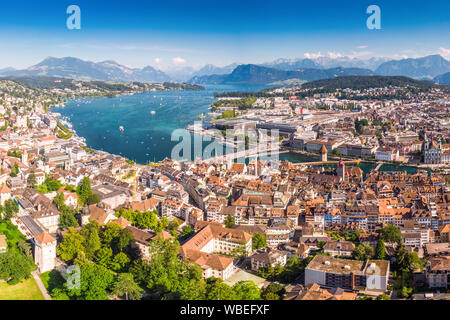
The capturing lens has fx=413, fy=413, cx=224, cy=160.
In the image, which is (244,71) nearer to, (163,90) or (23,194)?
(163,90)

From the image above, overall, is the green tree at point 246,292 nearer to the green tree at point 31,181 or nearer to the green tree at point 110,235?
the green tree at point 110,235

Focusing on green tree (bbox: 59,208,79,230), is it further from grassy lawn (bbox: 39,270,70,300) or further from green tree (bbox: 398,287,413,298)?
green tree (bbox: 398,287,413,298)

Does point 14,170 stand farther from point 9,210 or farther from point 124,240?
point 124,240

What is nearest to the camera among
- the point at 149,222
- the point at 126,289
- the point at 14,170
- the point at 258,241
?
the point at 126,289

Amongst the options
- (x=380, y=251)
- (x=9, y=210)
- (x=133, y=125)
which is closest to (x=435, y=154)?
(x=380, y=251)

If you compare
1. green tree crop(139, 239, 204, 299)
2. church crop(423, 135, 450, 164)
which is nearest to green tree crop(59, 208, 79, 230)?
green tree crop(139, 239, 204, 299)

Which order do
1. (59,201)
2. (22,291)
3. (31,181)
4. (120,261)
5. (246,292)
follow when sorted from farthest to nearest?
(31,181)
(59,201)
(120,261)
(22,291)
(246,292)

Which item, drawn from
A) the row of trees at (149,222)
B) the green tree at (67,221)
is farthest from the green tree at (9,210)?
the row of trees at (149,222)
